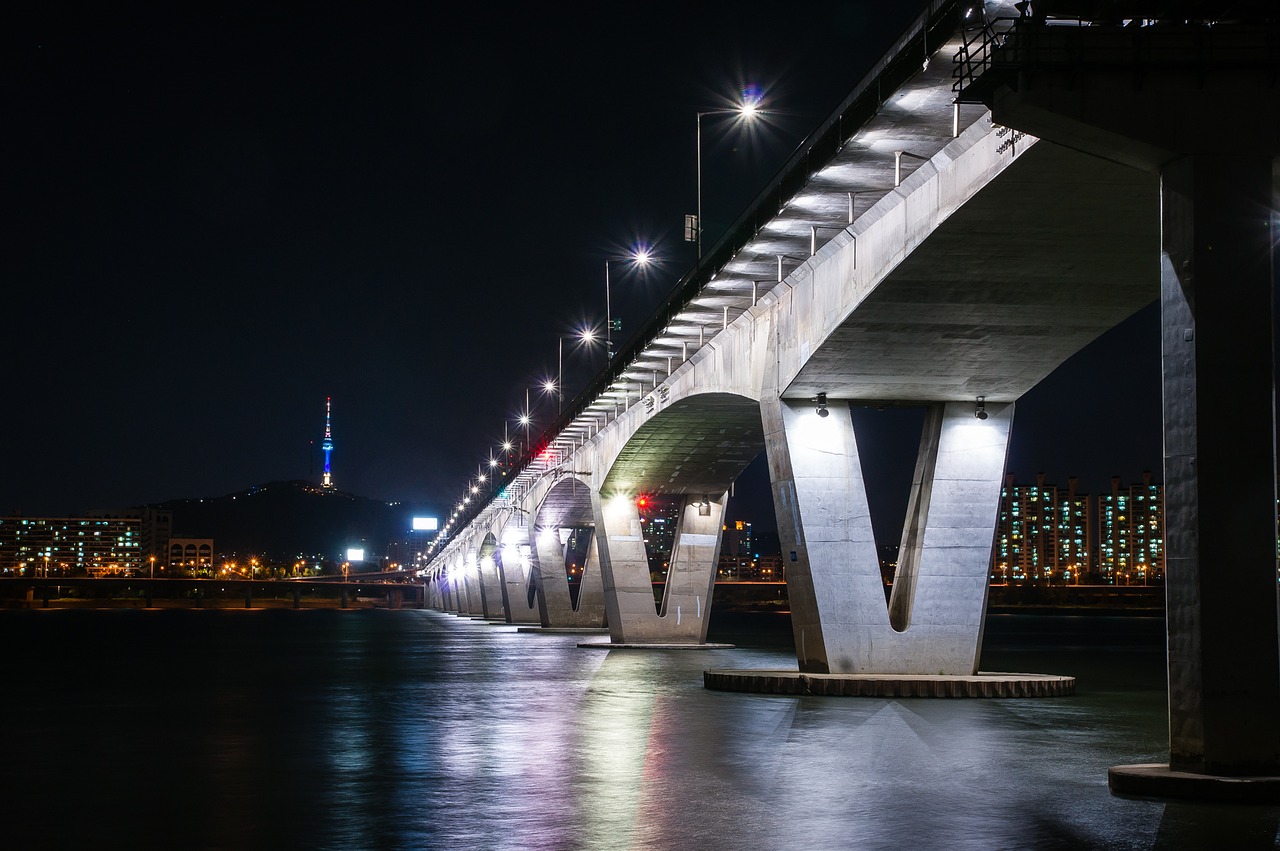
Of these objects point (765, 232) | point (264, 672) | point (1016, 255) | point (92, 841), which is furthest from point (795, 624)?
point (92, 841)

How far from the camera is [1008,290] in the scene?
95.0 ft

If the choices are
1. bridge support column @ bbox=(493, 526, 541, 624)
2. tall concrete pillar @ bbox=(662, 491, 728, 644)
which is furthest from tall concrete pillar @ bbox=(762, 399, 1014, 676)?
bridge support column @ bbox=(493, 526, 541, 624)

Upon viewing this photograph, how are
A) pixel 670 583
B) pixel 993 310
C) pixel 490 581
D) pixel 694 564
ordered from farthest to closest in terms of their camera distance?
pixel 490 581 → pixel 670 583 → pixel 694 564 → pixel 993 310

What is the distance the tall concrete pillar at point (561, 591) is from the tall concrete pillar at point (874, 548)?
57.3 metres

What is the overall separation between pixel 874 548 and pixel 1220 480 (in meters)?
19.8

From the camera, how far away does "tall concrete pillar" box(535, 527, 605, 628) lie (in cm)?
9569

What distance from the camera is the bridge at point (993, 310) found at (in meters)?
18.2

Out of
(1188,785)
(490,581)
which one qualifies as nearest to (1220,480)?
(1188,785)

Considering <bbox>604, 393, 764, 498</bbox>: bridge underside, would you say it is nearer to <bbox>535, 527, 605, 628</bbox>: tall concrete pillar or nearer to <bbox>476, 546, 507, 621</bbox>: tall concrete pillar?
<bbox>535, 527, 605, 628</bbox>: tall concrete pillar

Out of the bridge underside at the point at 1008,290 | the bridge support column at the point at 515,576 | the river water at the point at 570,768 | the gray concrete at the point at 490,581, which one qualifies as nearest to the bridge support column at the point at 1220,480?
the river water at the point at 570,768

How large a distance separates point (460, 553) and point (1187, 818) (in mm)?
163560

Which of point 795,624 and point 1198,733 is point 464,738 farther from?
point 795,624

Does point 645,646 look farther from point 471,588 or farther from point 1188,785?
point 471,588

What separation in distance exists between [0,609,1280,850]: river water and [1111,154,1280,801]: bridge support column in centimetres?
116
